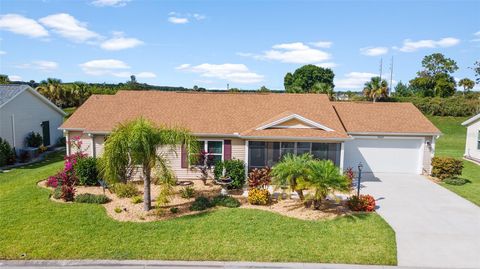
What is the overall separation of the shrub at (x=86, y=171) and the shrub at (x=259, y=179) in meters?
7.26

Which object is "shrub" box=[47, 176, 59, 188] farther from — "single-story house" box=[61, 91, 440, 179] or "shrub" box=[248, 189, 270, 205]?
"shrub" box=[248, 189, 270, 205]

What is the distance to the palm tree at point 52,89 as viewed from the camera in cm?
3931

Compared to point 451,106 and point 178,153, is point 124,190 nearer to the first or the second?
point 178,153

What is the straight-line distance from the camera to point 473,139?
82.1 feet

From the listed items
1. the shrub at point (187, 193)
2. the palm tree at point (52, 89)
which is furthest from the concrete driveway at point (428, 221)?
the palm tree at point (52, 89)

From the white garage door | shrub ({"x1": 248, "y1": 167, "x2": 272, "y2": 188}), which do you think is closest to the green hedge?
the white garage door

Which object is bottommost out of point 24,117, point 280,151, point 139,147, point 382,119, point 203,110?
point 280,151

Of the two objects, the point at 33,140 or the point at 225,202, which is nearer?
the point at 225,202

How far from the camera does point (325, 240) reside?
10.9 metres

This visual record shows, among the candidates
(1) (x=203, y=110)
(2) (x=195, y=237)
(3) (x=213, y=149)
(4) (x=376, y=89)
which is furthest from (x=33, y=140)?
(4) (x=376, y=89)

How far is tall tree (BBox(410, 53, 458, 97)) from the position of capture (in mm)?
58688

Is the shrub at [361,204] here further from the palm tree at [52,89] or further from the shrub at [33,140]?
the palm tree at [52,89]

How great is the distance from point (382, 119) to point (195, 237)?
48.9ft

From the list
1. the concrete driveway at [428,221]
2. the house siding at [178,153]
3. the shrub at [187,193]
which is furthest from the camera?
the house siding at [178,153]
